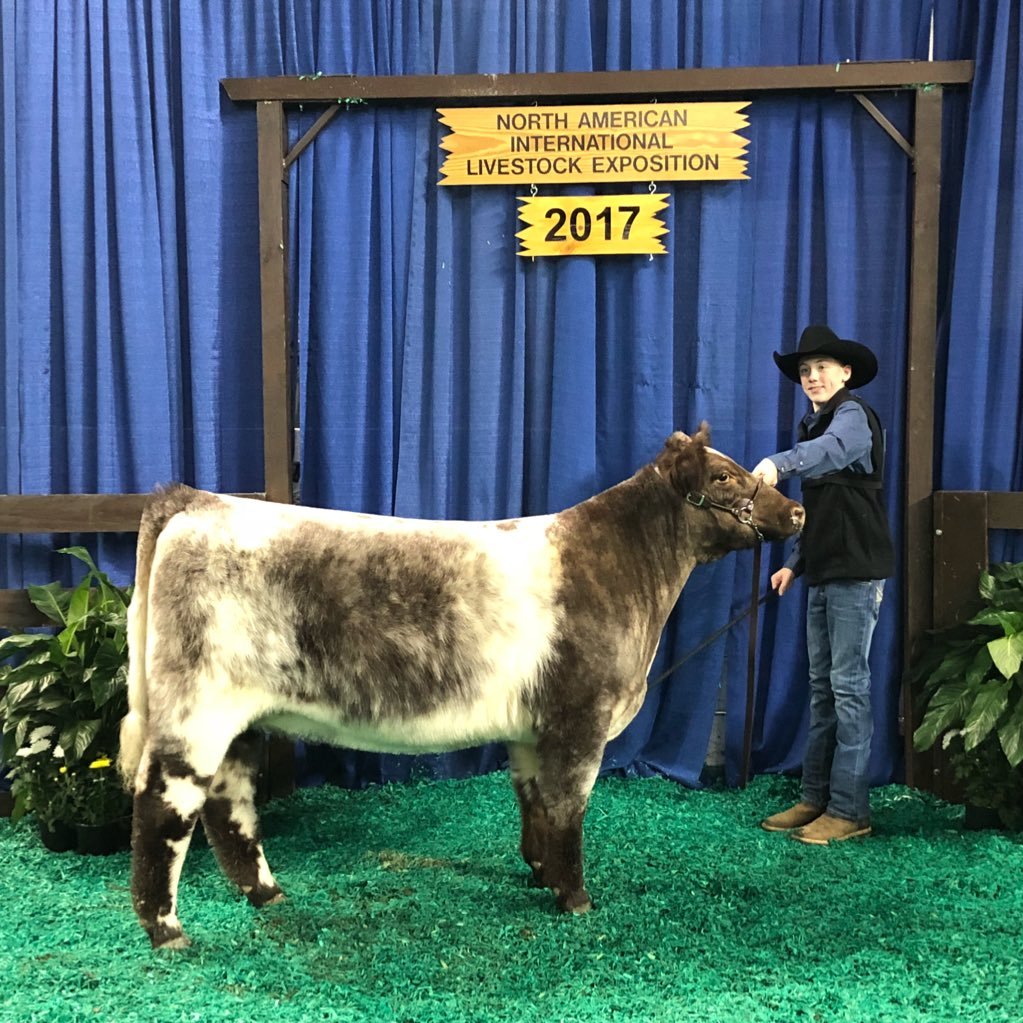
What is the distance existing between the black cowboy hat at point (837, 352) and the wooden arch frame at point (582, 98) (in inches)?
16.2

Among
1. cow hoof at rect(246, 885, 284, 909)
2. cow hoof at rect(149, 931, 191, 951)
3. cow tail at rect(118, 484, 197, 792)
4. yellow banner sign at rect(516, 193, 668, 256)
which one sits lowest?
cow hoof at rect(246, 885, 284, 909)

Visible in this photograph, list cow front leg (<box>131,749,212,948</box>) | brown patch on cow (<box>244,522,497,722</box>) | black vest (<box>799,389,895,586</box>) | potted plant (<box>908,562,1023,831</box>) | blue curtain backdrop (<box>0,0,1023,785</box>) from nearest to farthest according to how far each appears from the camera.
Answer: cow front leg (<box>131,749,212,948</box>) < brown patch on cow (<box>244,522,497,722</box>) < potted plant (<box>908,562,1023,831</box>) < black vest (<box>799,389,895,586</box>) < blue curtain backdrop (<box>0,0,1023,785</box>)

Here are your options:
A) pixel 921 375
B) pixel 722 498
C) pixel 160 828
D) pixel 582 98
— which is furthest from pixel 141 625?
pixel 921 375

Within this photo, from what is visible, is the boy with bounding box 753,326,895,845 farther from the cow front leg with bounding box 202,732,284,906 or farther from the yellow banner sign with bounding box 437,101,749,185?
the cow front leg with bounding box 202,732,284,906

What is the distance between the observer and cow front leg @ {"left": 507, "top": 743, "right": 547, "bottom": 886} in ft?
10.5

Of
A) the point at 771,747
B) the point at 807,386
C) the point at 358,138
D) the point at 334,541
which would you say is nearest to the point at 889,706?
the point at 771,747

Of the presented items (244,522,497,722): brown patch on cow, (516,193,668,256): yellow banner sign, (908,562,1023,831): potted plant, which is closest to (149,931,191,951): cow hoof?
(244,522,497,722): brown patch on cow

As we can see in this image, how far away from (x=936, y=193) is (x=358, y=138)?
2642mm

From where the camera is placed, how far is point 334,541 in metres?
2.87

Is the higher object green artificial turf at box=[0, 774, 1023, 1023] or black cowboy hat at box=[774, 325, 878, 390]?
black cowboy hat at box=[774, 325, 878, 390]

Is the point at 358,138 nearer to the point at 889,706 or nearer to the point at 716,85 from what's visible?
the point at 716,85

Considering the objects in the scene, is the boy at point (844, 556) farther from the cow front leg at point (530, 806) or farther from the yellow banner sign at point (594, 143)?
the cow front leg at point (530, 806)

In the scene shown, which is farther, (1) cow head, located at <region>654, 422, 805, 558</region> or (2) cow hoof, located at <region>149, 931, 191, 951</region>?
(1) cow head, located at <region>654, 422, 805, 558</region>

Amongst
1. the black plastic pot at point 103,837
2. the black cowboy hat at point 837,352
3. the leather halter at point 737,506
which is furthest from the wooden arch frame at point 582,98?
the leather halter at point 737,506
